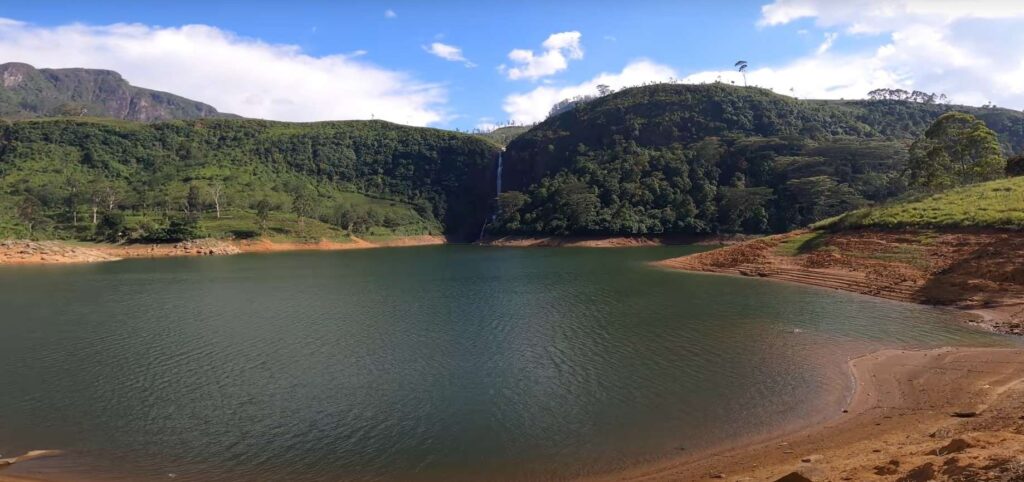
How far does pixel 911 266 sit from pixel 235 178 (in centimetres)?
14476

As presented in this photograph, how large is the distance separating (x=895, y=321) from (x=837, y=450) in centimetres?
1997

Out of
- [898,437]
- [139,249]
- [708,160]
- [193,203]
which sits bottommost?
[898,437]

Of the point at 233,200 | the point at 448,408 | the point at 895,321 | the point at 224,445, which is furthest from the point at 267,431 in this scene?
the point at 233,200

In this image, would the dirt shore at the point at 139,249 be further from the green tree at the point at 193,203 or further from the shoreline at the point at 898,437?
the shoreline at the point at 898,437

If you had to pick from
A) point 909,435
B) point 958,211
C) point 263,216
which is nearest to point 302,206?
point 263,216

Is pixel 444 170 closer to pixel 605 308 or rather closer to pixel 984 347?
pixel 605 308

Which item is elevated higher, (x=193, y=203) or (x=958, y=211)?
(x=193, y=203)

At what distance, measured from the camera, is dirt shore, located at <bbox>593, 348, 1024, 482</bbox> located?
1002 centimetres

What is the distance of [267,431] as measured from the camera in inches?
677

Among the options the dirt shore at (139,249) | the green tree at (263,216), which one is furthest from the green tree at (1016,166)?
the green tree at (263,216)

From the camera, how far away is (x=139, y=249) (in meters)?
93.9

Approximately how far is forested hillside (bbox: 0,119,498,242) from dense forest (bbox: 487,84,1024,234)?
22.6 meters

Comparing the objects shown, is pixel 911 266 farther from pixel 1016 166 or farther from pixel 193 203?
pixel 193 203

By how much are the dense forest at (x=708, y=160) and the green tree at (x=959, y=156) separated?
46.5 feet
